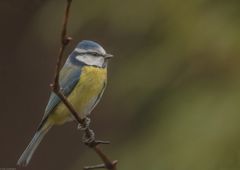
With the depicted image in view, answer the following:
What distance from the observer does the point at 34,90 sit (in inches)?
145

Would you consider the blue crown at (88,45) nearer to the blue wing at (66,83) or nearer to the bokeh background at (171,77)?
the blue wing at (66,83)

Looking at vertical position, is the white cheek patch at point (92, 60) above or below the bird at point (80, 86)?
above

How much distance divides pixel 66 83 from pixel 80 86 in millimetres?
40

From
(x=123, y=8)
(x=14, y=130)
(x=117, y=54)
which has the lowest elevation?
(x=14, y=130)

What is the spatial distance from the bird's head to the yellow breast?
0.10 feet

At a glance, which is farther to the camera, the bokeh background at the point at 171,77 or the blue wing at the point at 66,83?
the bokeh background at the point at 171,77

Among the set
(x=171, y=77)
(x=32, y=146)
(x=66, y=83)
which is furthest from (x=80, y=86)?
(x=171, y=77)

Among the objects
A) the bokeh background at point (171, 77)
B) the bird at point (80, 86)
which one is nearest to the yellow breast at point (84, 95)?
the bird at point (80, 86)

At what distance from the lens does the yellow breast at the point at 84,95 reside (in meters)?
2.22

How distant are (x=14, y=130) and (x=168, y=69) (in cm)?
126

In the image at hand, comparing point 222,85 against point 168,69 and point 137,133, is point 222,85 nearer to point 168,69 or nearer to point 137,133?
point 168,69

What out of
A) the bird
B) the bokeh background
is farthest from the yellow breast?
the bokeh background

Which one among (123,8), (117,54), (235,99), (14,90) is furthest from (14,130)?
(235,99)

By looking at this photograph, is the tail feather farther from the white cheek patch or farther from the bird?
the white cheek patch
